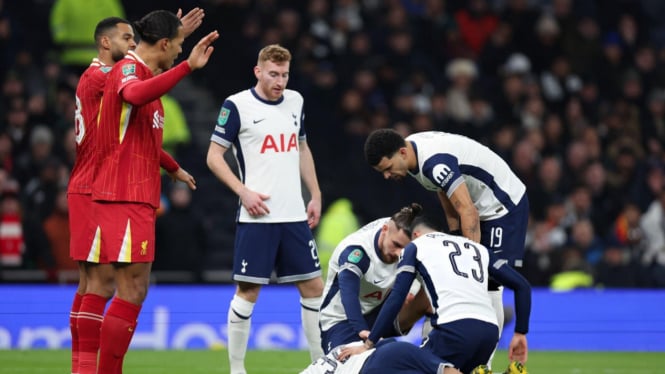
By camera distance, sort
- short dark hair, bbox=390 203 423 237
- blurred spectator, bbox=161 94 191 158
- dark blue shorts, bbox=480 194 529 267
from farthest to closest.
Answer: blurred spectator, bbox=161 94 191 158 → dark blue shorts, bbox=480 194 529 267 → short dark hair, bbox=390 203 423 237

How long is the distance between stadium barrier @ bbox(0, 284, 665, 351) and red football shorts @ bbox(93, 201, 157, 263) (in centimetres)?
589

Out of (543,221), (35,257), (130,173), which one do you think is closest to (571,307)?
(543,221)

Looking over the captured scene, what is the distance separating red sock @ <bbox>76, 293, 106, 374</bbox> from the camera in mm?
7879

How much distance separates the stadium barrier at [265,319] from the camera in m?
13.5

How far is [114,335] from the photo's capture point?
303 inches

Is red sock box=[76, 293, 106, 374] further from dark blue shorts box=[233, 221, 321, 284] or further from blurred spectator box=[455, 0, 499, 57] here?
blurred spectator box=[455, 0, 499, 57]

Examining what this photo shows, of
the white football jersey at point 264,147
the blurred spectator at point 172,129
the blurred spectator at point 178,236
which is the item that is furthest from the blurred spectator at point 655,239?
the white football jersey at point 264,147

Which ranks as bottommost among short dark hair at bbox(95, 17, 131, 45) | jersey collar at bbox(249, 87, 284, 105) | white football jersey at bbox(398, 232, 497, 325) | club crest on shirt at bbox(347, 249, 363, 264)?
white football jersey at bbox(398, 232, 497, 325)

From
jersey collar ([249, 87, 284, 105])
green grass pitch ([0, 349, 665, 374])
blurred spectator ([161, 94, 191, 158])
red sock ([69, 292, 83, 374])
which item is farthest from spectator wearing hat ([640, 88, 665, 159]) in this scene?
red sock ([69, 292, 83, 374])

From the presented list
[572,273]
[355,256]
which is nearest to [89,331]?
[355,256]

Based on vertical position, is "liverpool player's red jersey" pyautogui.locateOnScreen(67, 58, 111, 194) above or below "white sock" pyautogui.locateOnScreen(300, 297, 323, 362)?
above

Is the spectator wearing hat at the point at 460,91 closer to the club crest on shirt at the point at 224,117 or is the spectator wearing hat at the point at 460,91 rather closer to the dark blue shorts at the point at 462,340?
the club crest on shirt at the point at 224,117

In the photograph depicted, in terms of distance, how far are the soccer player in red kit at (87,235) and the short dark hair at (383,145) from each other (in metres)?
1.39

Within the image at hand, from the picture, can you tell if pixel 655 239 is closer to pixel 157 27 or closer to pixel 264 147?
pixel 264 147
